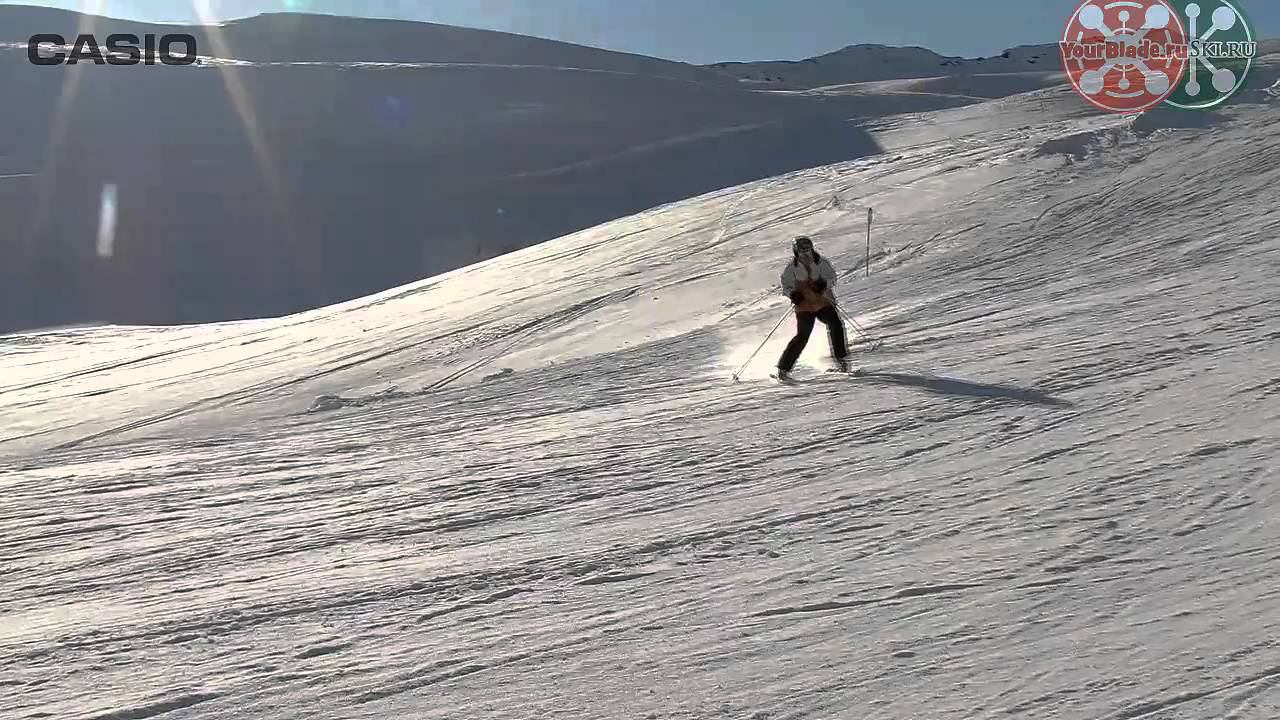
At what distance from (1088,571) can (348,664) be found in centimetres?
299

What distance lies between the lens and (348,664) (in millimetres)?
3852

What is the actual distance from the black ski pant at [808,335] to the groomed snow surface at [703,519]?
9.7 inches

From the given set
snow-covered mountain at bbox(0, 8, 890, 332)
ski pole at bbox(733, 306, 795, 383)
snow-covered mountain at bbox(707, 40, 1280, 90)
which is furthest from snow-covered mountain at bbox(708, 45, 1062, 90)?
ski pole at bbox(733, 306, 795, 383)

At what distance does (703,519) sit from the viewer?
5062mm

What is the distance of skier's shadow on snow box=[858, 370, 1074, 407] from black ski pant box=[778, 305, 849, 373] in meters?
0.32

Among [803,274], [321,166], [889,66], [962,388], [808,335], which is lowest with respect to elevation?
[962,388]

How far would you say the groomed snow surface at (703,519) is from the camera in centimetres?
366

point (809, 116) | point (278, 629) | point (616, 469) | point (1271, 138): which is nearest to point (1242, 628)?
point (616, 469)

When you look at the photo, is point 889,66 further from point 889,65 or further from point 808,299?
point 808,299

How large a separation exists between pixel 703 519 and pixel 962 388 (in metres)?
2.76

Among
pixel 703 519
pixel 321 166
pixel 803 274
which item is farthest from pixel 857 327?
pixel 321 166

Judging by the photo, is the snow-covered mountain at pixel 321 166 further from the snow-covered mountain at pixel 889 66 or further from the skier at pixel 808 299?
the snow-covered mountain at pixel 889 66

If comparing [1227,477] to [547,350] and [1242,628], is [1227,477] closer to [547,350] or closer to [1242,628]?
[1242,628]

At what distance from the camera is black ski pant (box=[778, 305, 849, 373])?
778 cm
